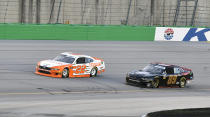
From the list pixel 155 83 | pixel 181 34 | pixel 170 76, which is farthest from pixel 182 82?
pixel 181 34

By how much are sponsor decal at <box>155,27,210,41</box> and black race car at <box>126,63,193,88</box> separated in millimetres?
16349

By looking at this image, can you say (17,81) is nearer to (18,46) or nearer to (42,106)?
(42,106)

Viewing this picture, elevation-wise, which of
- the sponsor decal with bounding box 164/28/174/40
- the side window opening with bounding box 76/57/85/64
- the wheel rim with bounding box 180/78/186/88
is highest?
the sponsor decal with bounding box 164/28/174/40

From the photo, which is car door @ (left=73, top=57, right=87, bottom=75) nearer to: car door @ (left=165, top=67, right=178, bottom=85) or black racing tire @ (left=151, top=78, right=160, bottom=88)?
black racing tire @ (left=151, top=78, right=160, bottom=88)

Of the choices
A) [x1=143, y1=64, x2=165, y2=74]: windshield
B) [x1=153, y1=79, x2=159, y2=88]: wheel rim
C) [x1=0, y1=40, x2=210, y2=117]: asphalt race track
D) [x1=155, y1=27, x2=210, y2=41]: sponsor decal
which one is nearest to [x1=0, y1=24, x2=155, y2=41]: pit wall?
[x1=0, y1=40, x2=210, y2=117]: asphalt race track

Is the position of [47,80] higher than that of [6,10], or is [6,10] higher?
[6,10]

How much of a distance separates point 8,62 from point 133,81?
853cm

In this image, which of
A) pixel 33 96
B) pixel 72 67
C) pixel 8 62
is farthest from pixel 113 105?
pixel 8 62

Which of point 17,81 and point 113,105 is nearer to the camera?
point 113,105

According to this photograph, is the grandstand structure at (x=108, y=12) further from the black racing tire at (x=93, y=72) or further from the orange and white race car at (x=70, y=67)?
the black racing tire at (x=93, y=72)

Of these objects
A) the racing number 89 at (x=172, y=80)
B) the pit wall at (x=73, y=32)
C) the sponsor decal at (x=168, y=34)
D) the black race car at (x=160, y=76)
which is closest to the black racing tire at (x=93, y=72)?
the black race car at (x=160, y=76)

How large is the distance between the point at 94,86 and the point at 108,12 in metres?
23.8

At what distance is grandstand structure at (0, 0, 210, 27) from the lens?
42.4 meters

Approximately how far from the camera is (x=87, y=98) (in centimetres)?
1723
